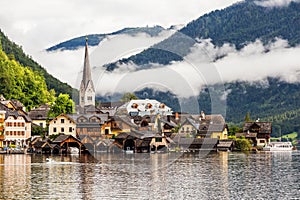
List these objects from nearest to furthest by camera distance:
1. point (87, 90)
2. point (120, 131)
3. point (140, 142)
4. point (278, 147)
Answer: point (140, 142)
point (120, 131)
point (278, 147)
point (87, 90)

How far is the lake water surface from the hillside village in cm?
2772

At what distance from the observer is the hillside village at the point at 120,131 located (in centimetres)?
9212

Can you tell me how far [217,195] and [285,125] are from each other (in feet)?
421

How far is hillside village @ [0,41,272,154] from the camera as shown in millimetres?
92125

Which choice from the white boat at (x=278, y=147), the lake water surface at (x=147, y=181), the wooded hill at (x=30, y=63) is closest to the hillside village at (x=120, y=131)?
the white boat at (x=278, y=147)

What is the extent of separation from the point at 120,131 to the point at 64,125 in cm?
862

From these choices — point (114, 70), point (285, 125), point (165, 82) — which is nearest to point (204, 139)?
point (165, 82)

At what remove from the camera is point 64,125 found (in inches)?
3888

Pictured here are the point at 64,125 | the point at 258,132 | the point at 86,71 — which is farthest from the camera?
the point at 86,71

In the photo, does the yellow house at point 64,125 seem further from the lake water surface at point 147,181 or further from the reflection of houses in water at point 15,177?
the reflection of houses in water at point 15,177

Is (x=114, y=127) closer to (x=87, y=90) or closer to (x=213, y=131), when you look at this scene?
(x=213, y=131)

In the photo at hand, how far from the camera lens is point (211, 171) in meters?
56.5

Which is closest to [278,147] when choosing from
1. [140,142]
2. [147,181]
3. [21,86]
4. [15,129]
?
[140,142]

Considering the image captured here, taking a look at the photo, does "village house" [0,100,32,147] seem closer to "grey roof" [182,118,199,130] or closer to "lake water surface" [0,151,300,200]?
"grey roof" [182,118,199,130]
